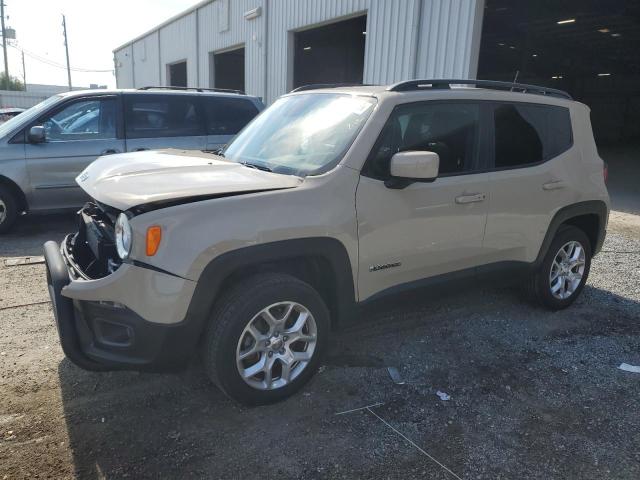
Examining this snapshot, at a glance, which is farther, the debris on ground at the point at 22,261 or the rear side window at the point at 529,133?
the debris on ground at the point at 22,261

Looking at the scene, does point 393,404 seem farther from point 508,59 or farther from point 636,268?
point 508,59

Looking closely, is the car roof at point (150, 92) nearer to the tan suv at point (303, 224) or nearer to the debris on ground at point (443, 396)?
the tan suv at point (303, 224)

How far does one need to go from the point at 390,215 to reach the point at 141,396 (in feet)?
6.24

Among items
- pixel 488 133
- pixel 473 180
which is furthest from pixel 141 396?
pixel 488 133

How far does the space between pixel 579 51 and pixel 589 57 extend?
192 cm

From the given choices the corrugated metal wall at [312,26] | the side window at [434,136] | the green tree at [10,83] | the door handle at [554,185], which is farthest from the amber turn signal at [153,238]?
the green tree at [10,83]

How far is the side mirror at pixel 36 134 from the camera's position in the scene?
6230mm

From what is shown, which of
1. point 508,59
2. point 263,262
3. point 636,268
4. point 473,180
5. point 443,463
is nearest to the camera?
point 443,463

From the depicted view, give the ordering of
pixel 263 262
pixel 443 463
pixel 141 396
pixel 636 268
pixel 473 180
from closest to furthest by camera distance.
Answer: pixel 443 463 → pixel 263 262 → pixel 141 396 → pixel 473 180 → pixel 636 268

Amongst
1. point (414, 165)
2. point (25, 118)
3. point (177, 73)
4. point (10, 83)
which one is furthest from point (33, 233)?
point (10, 83)

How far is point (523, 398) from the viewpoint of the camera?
3.21 m

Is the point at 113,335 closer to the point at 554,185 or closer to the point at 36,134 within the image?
the point at 554,185

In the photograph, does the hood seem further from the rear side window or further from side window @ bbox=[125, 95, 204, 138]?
side window @ bbox=[125, 95, 204, 138]

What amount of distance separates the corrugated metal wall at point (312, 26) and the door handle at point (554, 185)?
16.1 feet
